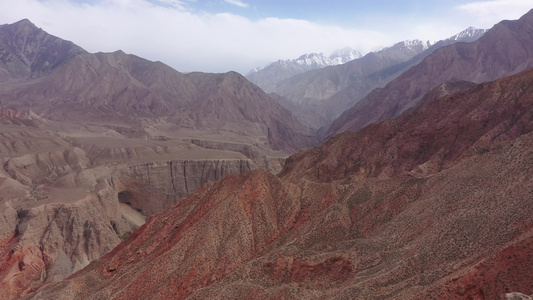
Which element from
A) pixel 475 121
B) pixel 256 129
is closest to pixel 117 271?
pixel 475 121

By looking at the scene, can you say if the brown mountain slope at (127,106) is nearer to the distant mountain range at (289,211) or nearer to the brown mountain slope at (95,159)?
the brown mountain slope at (95,159)

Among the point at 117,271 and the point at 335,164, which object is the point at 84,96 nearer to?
the point at 335,164

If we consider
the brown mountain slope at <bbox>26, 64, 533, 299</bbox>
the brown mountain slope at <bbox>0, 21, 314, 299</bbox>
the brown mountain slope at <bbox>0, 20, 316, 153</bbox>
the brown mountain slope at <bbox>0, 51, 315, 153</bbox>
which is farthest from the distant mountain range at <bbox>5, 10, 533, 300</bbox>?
the brown mountain slope at <bbox>0, 51, 315, 153</bbox>

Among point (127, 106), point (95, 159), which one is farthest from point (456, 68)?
point (127, 106)

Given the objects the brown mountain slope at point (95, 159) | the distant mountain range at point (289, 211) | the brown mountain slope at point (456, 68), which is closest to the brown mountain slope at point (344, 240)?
the distant mountain range at point (289, 211)

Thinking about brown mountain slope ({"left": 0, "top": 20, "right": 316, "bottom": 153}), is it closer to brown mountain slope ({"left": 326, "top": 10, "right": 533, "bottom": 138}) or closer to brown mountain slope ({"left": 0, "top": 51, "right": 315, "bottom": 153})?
brown mountain slope ({"left": 0, "top": 51, "right": 315, "bottom": 153})

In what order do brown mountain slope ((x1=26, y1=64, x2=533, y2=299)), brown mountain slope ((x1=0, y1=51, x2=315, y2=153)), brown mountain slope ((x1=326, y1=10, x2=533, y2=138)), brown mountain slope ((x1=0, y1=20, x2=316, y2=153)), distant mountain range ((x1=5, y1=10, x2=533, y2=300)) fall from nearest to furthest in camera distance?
brown mountain slope ((x1=26, y1=64, x2=533, y2=299)) < distant mountain range ((x1=5, y1=10, x2=533, y2=300)) < brown mountain slope ((x1=326, y1=10, x2=533, y2=138)) < brown mountain slope ((x1=0, y1=20, x2=316, y2=153)) < brown mountain slope ((x1=0, y1=51, x2=315, y2=153))
